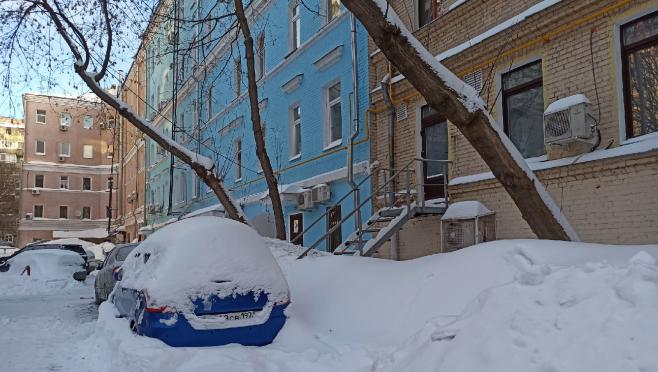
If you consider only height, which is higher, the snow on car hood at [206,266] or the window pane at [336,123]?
the window pane at [336,123]

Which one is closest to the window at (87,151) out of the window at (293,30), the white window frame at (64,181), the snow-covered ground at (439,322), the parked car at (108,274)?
the white window frame at (64,181)

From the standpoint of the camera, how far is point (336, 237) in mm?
13633

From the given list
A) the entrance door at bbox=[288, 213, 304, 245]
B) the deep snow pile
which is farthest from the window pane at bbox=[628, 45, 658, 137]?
the entrance door at bbox=[288, 213, 304, 245]

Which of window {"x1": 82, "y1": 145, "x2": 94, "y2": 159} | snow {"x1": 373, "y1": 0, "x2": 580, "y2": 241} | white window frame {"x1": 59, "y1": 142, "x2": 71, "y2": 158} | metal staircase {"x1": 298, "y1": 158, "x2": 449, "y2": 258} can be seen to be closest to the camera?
snow {"x1": 373, "y1": 0, "x2": 580, "y2": 241}

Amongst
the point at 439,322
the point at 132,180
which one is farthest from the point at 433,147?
the point at 132,180

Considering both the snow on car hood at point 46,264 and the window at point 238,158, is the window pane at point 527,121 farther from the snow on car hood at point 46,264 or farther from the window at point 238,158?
the snow on car hood at point 46,264

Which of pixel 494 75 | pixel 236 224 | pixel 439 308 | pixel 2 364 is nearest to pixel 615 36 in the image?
pixel 494 75

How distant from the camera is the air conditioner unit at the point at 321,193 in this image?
531 inches

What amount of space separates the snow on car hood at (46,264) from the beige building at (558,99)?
419 inches

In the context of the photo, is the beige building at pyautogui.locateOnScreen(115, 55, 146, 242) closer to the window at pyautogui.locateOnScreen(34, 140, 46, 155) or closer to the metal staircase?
the window at pyautogui.locateOnScreen(34, 140, 46, 155)

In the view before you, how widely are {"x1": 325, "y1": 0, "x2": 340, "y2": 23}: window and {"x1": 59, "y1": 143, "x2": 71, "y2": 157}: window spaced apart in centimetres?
4513

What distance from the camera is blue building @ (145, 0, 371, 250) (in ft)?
42.3

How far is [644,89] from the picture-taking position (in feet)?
23.8

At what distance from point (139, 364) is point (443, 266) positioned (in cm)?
335
